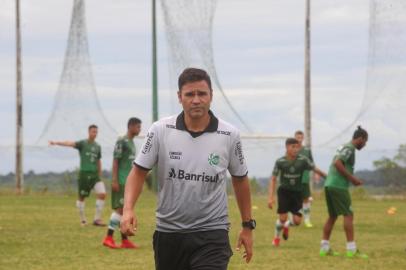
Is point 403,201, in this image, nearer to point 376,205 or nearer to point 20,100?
point 376,205

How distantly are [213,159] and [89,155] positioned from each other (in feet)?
51.7

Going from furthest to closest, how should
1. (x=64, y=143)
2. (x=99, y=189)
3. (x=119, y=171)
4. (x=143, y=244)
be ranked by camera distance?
1. (x=99, y=189)
2. (x=64, y=143)
3. (x=143, y=244)
4. (x=119, y=171)

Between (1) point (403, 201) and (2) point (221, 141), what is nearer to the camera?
(2) point (221, 141)

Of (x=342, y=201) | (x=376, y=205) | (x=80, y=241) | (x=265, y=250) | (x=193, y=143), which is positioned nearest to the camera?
(x=193, y=143)

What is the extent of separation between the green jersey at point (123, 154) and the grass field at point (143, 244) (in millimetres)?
1211

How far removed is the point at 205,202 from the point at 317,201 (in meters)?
31.1

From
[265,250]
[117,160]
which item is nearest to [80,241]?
[117,160]

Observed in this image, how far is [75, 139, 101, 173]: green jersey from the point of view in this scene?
23.1 metres

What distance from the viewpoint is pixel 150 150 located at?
7.69 m

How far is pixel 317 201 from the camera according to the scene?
38.5 meters

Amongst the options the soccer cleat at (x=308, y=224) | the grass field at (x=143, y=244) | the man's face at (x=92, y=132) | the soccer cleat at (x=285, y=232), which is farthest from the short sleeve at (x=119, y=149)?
the soccer cleat at (x=308, y=224)

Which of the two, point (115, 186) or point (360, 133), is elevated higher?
point (360, 133)

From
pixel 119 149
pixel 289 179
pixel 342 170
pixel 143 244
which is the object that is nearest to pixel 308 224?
pixel 289 179

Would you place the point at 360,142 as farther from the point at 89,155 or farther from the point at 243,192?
the point at 89,155
